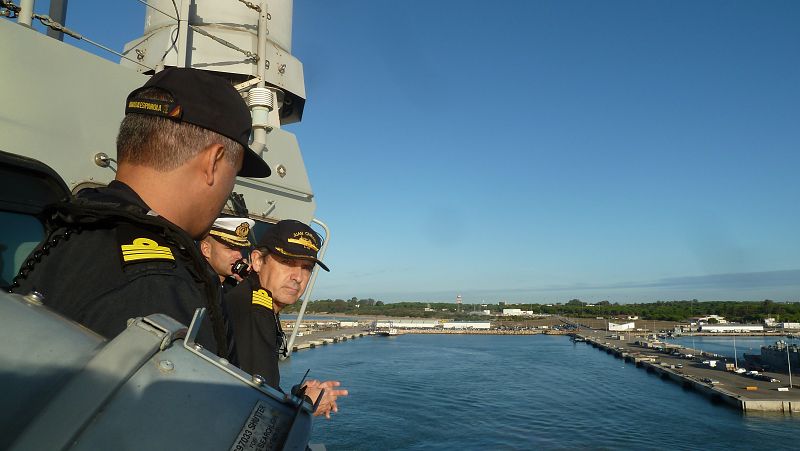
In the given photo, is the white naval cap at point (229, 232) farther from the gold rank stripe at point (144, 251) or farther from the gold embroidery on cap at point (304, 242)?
the gold rank stripe at point (144, 251)

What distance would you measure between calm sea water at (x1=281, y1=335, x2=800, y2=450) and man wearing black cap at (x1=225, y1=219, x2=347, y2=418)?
22.2m

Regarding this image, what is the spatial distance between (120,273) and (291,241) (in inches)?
87.6

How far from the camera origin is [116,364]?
731 mm

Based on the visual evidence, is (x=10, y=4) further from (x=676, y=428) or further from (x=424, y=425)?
(x=676, y=428)

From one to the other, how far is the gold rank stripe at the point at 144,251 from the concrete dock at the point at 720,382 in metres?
44.7

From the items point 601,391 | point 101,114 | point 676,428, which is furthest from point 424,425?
point 101,114

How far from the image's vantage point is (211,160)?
135 centimetres

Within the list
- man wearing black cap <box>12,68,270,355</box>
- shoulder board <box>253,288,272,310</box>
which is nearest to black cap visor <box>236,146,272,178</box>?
man wearing black cap <box>12,68,270,355</box>

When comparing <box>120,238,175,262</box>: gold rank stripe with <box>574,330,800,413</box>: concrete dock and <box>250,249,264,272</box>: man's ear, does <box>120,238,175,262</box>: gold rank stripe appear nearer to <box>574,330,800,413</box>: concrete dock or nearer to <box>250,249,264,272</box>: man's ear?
<box>250,249,264,272</box>: man's ear

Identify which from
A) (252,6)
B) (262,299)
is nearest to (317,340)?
(252,6)

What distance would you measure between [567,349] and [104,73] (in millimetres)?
76222

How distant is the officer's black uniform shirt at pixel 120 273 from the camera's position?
102 cm

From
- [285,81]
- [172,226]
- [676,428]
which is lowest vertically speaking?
[676,428]

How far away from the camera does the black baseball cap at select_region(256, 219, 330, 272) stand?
3.27 meters
